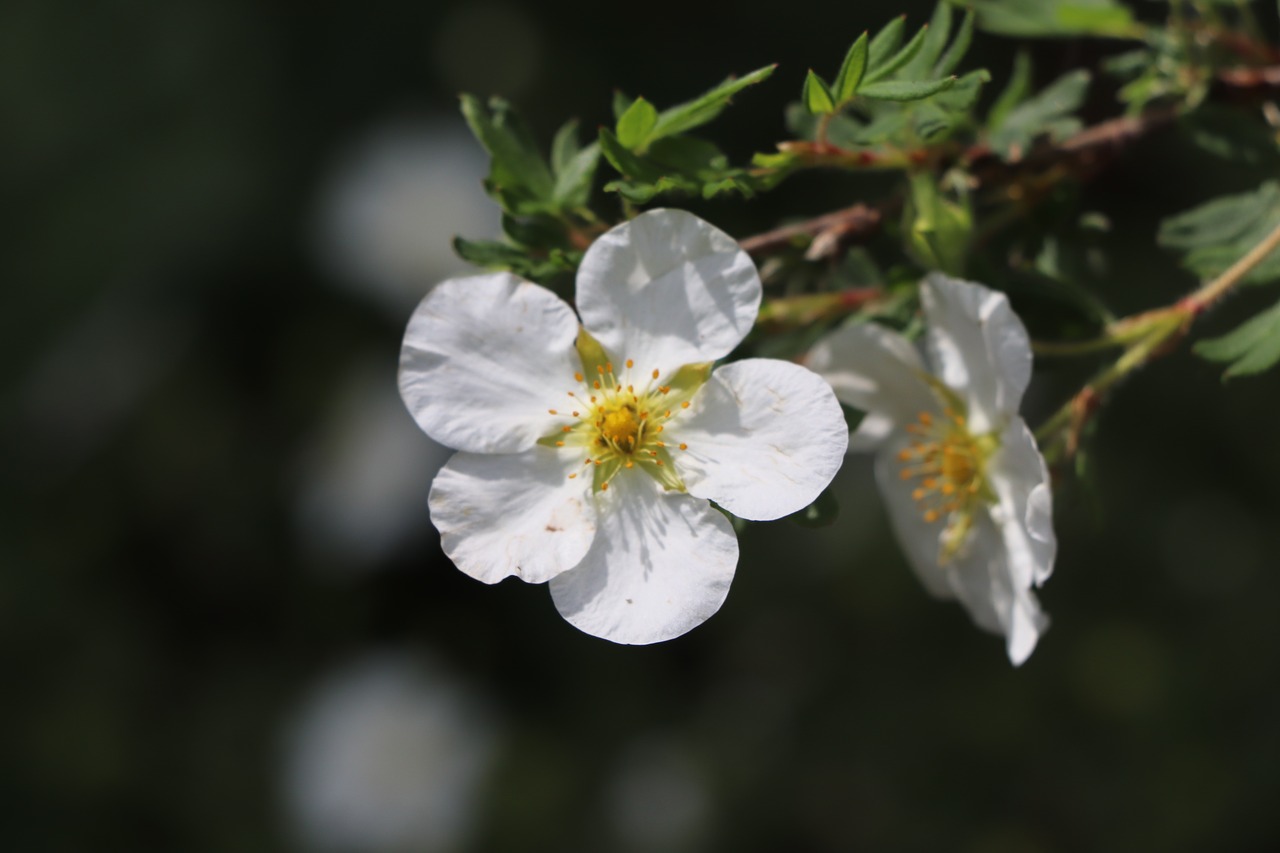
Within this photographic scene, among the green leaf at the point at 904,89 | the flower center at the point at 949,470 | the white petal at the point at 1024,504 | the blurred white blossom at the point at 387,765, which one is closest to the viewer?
the green leaf at the point at 904,89

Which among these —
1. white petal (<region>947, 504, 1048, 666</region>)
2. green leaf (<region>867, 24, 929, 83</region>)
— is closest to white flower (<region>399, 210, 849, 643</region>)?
green leaf (<region>867, 24, 929, 83</region>)

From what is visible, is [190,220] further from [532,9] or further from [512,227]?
[512,227]

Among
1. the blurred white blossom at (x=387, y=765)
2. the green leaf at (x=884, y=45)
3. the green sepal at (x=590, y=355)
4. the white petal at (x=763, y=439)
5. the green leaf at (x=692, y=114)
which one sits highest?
the green leaf at (x=692, y=114)

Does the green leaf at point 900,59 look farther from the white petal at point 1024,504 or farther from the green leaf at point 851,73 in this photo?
the white petal at point 1024,504

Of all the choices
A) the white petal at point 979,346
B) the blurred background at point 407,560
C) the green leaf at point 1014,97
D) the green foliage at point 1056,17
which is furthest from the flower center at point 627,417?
the blurred background at point 407,560

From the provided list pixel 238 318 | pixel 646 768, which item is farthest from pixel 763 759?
pixel 238 318

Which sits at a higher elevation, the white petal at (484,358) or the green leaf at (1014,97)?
the white petal at (484,358)
